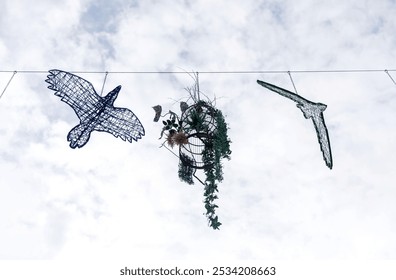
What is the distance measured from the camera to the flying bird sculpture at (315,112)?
5.73 meters

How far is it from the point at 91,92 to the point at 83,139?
0.71 metres

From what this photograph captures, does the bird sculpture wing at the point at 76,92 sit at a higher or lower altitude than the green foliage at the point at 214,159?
higher

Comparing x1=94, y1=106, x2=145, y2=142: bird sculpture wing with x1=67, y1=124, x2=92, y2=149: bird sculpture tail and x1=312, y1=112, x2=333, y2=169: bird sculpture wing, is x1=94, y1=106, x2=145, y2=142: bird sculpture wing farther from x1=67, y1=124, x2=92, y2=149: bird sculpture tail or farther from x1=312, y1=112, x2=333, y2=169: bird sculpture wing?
x1=312, y1=112, x2=333, y2=169: bird sculpture wing

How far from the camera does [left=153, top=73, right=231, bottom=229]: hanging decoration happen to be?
5734 millimetres

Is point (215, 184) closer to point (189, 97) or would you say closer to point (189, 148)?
point (189, 148)

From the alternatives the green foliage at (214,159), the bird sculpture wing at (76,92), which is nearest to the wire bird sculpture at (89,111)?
the bird sculpture wing at (76,92)

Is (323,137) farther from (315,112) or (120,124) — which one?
(120,124)

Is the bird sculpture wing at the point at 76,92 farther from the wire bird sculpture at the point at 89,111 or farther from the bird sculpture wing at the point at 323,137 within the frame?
the bird sculpture wing at the point at 323,137

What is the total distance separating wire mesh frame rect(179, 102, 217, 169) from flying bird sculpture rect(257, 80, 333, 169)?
3.06 ft

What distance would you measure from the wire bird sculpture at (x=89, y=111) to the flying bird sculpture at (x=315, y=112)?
2.07 m

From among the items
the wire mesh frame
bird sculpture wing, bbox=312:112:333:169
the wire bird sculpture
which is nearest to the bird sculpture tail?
the wire bird sculpture

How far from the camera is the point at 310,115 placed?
588 centimetres

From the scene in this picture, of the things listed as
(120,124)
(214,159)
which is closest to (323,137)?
(214,159)

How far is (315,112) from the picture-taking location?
5.88 meters
